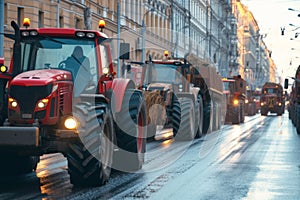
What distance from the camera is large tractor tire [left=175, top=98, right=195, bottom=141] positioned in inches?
790

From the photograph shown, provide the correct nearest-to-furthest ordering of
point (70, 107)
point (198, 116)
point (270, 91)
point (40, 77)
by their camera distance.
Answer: point (40, 77) → point (70, 107) → point (198, 116) → point (270, 91)

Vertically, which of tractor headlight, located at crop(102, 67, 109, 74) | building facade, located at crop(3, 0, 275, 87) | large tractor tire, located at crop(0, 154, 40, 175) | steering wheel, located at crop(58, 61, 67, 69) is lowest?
large tractor tire, located at crop(0, 154, 40, 175)

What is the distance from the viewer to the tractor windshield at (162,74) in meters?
20.5

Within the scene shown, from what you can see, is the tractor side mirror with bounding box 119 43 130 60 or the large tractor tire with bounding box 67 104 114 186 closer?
the large tractor tire with bounding box 67 104 114 186

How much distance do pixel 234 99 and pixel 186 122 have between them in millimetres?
17901

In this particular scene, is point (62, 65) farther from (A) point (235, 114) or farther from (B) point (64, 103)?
(A) point (235, 114)

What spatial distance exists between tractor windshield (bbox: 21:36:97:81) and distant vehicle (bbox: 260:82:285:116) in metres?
47.6

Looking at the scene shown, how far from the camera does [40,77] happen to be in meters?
9.59

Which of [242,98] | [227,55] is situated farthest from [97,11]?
[227,55]

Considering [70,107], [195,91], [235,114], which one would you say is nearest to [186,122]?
[195,91]

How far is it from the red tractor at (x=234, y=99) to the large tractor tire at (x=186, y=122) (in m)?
14.4

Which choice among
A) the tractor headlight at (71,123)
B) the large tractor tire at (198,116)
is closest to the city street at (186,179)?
the tractor headlight at (71,123)

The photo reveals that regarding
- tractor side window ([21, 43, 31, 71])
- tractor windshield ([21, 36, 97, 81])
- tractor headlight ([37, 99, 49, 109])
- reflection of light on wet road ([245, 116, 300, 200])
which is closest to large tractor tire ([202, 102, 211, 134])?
reflection of light on wet road ([245, 116, 300, 200])

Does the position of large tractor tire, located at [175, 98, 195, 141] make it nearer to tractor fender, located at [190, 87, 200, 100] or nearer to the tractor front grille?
tractor fender, located at [190, 87, 200, 100]
